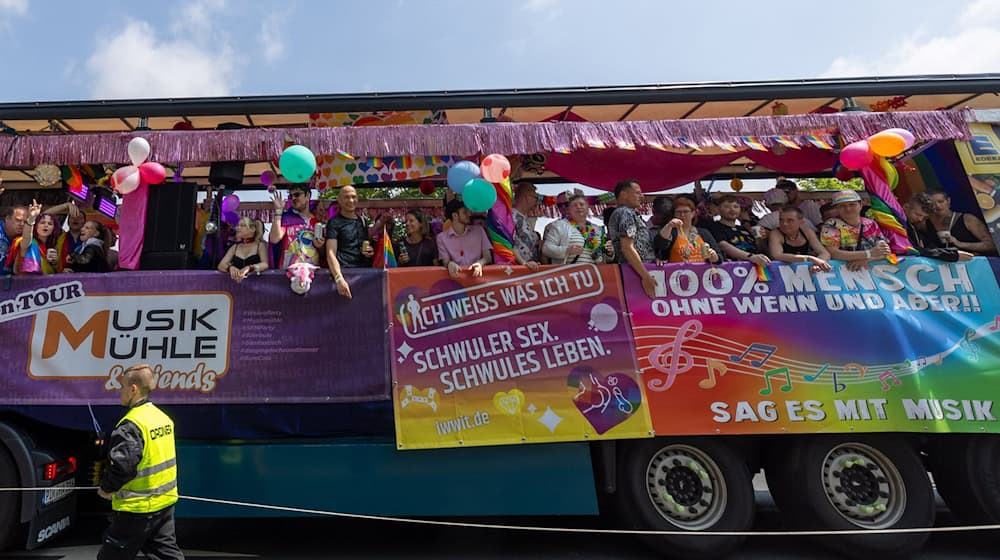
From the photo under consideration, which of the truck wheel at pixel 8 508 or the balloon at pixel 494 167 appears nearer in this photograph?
the truck wheel at pixel 8 508

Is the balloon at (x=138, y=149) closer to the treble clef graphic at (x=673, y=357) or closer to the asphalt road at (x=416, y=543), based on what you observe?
the asphalt road at (x=416, y=543)

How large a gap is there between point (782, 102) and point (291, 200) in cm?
526

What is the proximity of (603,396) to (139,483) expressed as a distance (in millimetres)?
3208

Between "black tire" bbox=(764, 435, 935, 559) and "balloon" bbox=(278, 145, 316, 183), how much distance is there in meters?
4.71

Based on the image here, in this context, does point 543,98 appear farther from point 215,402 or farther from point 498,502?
point 215,402

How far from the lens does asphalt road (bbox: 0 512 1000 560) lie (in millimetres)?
3865

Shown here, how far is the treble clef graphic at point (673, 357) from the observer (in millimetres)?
3854

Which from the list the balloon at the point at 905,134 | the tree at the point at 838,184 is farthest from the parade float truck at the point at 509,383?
the tree at the point at 838,184

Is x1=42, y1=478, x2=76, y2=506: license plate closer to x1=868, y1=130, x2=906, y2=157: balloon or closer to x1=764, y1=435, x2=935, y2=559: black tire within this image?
x1=764, y1=435, x2=935, y2=559: black tire

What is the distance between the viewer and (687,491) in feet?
12.4

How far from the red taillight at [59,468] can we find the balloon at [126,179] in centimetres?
230

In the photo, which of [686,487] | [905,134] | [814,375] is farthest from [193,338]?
[905,134]

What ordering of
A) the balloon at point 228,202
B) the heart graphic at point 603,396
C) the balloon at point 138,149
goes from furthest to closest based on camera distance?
1. the balloon at point 228,202
2. the balloon at point 138,149
3. the heart graphic at point 603,396

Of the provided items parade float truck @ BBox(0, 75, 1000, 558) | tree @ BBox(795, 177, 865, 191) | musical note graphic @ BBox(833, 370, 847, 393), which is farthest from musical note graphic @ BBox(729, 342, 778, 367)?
tree @ BBox(795, 177, 865, 191)
